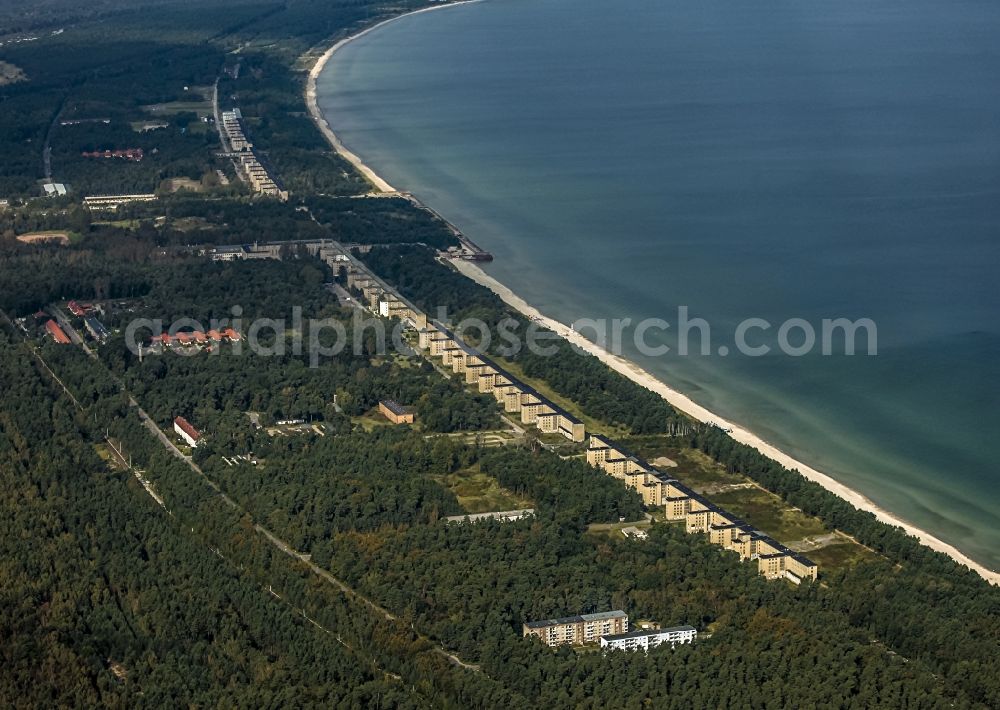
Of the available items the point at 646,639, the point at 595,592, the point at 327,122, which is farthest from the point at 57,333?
the point at 327,122

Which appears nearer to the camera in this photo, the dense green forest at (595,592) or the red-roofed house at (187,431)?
the dense green forest at (595,592)

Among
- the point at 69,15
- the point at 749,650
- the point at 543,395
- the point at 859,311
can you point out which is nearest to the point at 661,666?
the point at 749,650

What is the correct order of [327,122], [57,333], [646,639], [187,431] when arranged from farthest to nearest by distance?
1. [327,122]
2. [57,333]
3. [187,431]
4. [646,639]

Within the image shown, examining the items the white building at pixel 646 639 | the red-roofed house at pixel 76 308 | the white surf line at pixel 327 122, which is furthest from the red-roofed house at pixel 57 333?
the white building at pixel 646 639

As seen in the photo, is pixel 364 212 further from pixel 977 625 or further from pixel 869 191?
pixel 977 625

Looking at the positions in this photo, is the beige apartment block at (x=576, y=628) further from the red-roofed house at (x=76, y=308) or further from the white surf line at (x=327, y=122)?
the white surf line at (x=327, y=122)

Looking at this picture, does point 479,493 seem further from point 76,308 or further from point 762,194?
point 762,194
